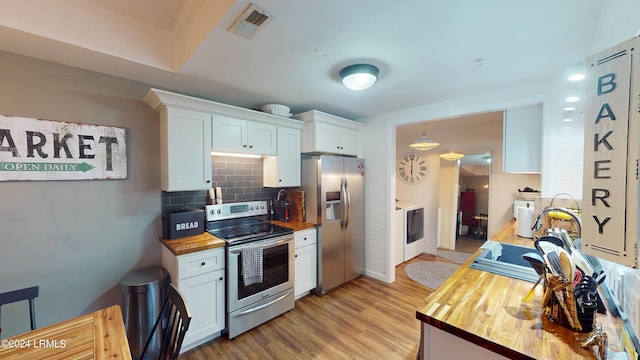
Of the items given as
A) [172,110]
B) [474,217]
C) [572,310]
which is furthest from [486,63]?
[474,217]

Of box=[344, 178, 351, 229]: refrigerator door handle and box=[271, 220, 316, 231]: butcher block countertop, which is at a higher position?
box=[344, 178, 351, 229]: refrigerator door handle

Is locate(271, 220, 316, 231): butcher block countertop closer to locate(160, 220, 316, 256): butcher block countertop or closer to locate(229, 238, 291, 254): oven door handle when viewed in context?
locate(229, 238, 291, 254): oven door handle

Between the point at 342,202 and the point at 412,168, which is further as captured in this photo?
the point at 412,168

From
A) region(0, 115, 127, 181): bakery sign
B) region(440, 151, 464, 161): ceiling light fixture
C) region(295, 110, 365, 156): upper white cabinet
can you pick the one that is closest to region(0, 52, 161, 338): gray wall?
region(0, 115, 127, 181): bakery sign

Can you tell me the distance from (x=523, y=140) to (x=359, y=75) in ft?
5.63

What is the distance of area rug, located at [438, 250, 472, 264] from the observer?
415cm

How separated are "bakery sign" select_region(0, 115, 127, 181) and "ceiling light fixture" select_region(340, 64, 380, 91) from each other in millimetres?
2054

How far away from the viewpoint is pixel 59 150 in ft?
6.16

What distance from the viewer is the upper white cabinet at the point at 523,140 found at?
220cm

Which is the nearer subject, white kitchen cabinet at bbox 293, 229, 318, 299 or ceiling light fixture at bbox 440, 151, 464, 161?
white kitchen cabinet at bbox 293, 229, 318, 299

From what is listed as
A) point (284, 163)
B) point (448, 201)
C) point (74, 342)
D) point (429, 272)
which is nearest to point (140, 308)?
point (74, 342)

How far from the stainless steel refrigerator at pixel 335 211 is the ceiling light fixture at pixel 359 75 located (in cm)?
112

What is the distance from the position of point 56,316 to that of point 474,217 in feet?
19.8

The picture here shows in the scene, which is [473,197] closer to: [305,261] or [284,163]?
[305,261]
